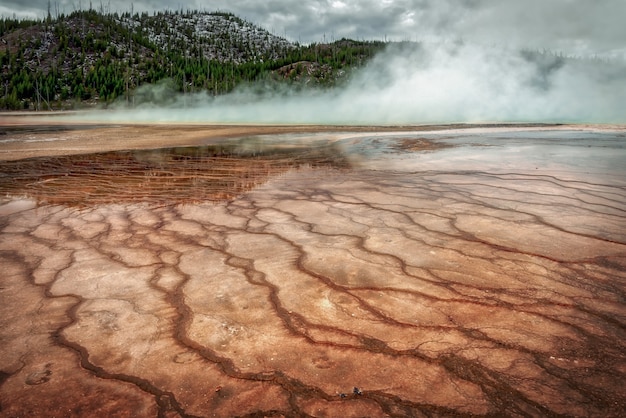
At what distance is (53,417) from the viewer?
137 centimetres

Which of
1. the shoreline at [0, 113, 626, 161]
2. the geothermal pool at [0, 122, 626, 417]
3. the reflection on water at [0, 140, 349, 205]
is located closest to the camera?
the geothermal pool at [0, 122, 626, 417]

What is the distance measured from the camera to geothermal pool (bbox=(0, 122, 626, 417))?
57.4 inches

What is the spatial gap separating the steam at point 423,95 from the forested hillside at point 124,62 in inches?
171

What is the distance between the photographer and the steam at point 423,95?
4391 cm

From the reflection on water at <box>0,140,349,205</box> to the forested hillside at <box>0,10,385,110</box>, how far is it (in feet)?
199

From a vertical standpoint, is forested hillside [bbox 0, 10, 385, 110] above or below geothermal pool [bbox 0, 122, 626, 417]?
above

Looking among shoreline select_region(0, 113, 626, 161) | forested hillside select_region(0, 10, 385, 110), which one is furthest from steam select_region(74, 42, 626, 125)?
shoreline select_region(0, 113, 626, 161)

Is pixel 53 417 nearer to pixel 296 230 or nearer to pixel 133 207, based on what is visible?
pixel 296 230

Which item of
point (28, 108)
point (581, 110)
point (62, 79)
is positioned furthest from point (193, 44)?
point (581, 110)

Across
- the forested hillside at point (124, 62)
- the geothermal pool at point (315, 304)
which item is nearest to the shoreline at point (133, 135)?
the geothermal pool at point (315, 304)

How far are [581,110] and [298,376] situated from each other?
5372 cm

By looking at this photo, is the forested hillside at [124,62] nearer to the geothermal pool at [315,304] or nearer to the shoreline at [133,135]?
the shoreline at [133,135]

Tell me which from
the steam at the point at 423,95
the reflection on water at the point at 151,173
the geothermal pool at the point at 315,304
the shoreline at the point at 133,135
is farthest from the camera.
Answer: the steam at the point at 423,95

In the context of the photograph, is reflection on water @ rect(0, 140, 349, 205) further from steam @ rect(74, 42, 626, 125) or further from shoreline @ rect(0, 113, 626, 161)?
steam @ rect(74, 42, 626, 125)
